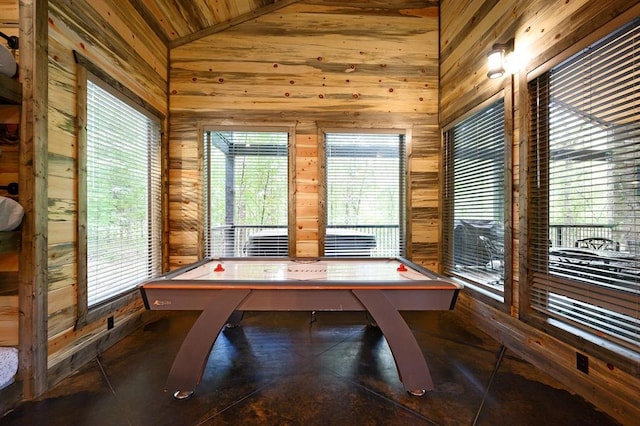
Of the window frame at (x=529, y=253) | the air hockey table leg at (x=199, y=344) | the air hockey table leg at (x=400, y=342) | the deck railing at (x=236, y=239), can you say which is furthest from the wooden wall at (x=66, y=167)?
the window frame at (x=529, y=253)

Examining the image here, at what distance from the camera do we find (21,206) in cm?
166

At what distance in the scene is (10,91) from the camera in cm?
161

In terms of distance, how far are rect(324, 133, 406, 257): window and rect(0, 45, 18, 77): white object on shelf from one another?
269 centimetres

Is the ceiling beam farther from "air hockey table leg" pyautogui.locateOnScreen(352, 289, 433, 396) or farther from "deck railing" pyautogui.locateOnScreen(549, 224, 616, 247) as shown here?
"deck railing" pyautogui.locateOnScreen(549, 224, 616, 247)

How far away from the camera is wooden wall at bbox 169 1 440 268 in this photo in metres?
3.40

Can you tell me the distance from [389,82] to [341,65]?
0.66 meters

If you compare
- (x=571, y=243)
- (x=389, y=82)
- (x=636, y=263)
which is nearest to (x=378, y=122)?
(x=389, y=82)

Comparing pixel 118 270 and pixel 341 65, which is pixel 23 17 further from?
pixel 341 65

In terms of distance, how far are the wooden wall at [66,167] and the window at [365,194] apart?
2.39m

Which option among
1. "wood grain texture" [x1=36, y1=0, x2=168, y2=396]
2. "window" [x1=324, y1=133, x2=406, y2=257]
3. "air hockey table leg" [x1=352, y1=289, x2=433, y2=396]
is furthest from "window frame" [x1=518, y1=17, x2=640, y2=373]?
"wood grain texture" [x1=36, y1=0, x2=168, y2=396]

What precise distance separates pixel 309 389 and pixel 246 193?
235 centimetres

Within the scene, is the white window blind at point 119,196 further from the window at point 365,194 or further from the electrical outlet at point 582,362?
the electrical outlet at point 582,362

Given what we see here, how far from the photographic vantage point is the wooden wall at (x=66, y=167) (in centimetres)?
187

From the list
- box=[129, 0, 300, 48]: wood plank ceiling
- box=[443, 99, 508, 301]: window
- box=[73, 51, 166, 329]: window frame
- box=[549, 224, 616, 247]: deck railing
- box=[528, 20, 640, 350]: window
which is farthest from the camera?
box=[129, 0, 300, 48]: wood plank ceiling
